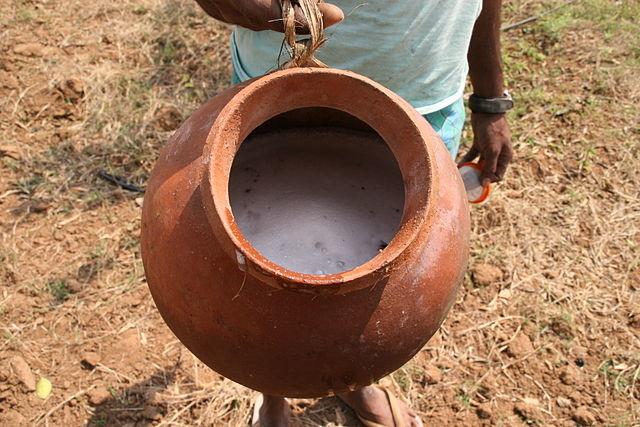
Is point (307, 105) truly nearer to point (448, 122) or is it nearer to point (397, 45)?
point (397, 45)

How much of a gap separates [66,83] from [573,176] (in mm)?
Result: 2862

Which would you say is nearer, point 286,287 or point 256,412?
point 286,287

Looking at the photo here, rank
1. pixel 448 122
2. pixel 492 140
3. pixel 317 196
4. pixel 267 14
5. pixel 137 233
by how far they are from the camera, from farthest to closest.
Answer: pixel 137 233
pixel 492 140
pixel 448 122
pixel 317 196
pixel 267 14

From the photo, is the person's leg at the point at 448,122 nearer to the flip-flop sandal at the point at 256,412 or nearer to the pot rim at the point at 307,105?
the pot rim at the point at 307,105

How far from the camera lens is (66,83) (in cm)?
366

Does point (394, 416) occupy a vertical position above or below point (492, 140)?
below

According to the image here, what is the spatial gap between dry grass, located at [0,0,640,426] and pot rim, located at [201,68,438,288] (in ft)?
5.05

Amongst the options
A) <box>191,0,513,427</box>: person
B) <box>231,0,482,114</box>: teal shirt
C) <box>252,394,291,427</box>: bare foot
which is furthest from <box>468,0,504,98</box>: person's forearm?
<box>252,394,291,427</box>: bare foot

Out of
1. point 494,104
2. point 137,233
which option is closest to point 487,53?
point 494,104

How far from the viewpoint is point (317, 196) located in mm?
1596

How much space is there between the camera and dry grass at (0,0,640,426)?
2578 millimetres

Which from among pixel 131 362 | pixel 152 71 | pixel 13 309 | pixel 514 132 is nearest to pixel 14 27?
pixel 152 71

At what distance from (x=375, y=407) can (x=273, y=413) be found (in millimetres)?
398

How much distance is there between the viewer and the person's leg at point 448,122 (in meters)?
1.99
